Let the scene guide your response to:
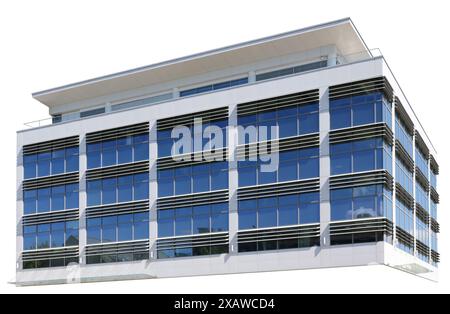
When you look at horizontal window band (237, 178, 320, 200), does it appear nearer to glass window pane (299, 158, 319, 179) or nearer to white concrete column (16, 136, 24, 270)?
glass window pane (299, 158, 319, 179)

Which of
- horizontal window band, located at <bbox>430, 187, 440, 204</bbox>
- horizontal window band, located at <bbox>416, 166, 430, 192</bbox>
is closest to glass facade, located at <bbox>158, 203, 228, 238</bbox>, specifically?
horizontal window band, located at <bbox>416, 166, 430, 192</bbox>

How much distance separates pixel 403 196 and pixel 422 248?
8.84 meters

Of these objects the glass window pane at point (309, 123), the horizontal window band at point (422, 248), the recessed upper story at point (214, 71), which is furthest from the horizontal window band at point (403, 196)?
the recessed upper story at point (214, 71)

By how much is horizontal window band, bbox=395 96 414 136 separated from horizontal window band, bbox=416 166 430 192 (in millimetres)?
3971

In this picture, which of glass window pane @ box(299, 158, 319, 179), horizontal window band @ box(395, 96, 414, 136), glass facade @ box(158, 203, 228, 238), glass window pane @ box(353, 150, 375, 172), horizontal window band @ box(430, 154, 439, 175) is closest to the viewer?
glass window pane @ box(353, 150, 375, 172)

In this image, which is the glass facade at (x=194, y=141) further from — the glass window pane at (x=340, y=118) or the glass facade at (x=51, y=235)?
the glass facade at (x=51, y=235)

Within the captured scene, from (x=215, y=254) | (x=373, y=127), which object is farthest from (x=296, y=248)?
(x=373, y=127)

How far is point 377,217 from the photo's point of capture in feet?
152

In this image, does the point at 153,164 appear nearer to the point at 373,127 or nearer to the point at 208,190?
the point at 208,190

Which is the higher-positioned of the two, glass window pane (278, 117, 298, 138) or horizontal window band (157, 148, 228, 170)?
glass window pane (278, 117, 298, 138)

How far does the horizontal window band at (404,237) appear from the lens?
50.1 metres

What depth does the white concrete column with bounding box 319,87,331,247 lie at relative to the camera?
48062 millimetres

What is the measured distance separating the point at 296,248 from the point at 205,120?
11.7 metres

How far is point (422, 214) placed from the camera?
5975 centimetres
